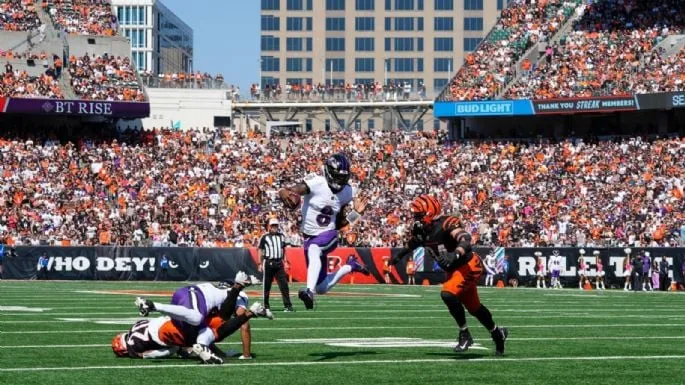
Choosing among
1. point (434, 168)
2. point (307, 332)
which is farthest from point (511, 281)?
point (307, 332)

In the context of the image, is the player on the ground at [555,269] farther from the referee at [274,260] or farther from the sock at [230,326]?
the sock at [230,326]

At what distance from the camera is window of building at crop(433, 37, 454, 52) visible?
124m

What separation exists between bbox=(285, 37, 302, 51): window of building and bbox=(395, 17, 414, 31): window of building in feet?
29.7

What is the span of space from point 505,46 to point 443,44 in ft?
226

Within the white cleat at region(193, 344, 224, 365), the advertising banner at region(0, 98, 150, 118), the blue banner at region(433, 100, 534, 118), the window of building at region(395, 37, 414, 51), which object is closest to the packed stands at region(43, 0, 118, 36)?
the advertising banner at region(0, 98, 150, 118)

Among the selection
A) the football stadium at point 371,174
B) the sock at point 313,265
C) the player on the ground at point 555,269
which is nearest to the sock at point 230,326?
the sock at point 313,265

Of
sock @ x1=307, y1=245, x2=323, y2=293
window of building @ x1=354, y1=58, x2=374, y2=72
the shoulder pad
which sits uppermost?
window of building @ x1=354, y1=58, x2=374, y2=72

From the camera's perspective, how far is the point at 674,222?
138 feet

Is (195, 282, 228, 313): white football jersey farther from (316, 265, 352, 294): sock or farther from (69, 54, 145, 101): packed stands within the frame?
(69, 54, 145, 101): packed stands

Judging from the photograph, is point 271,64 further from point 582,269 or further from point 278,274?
point 278,274

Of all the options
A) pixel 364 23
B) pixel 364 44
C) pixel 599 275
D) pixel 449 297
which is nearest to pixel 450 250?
pixel 449 297

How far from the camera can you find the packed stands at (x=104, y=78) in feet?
174

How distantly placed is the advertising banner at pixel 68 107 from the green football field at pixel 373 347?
1018 inches

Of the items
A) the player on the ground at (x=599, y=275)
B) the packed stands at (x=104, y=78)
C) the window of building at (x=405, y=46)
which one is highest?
the window of building at (x=405, y=46)
